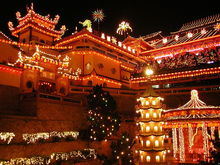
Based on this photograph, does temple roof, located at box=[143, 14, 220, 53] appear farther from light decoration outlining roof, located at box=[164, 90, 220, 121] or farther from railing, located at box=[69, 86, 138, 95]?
light decoration outlining roof, located at box=[164, 90, 220, 121]

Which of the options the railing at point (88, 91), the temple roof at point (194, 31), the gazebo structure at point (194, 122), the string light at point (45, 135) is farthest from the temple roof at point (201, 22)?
the string light at point (45, 135)

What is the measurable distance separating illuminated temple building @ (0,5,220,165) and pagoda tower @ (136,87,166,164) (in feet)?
0.22

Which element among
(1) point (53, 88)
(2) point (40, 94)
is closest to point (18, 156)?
(2) point (40, 94)

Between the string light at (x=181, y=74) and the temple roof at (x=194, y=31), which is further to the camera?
the temple roof at (x=194, y=31)

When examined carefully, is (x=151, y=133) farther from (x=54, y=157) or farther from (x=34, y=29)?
(x=34, y=29)

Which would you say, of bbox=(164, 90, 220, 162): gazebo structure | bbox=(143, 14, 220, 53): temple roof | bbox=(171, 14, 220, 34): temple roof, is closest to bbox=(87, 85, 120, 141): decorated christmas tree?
bbox=(164, 90, 220, 162): gazebo structure

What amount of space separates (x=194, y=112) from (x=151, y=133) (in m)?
3.56

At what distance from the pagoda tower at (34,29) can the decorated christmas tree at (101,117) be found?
12.2 metres

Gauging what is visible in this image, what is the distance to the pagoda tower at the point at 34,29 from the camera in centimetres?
2848

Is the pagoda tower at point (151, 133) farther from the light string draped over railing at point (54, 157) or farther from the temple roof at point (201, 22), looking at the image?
the temple roof at point (201, 22)

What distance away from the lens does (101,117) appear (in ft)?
64.9

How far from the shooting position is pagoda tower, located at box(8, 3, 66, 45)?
93.5 ft

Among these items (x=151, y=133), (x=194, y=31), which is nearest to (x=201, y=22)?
(x=194, y=31)

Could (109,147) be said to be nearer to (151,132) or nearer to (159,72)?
(151,132)
